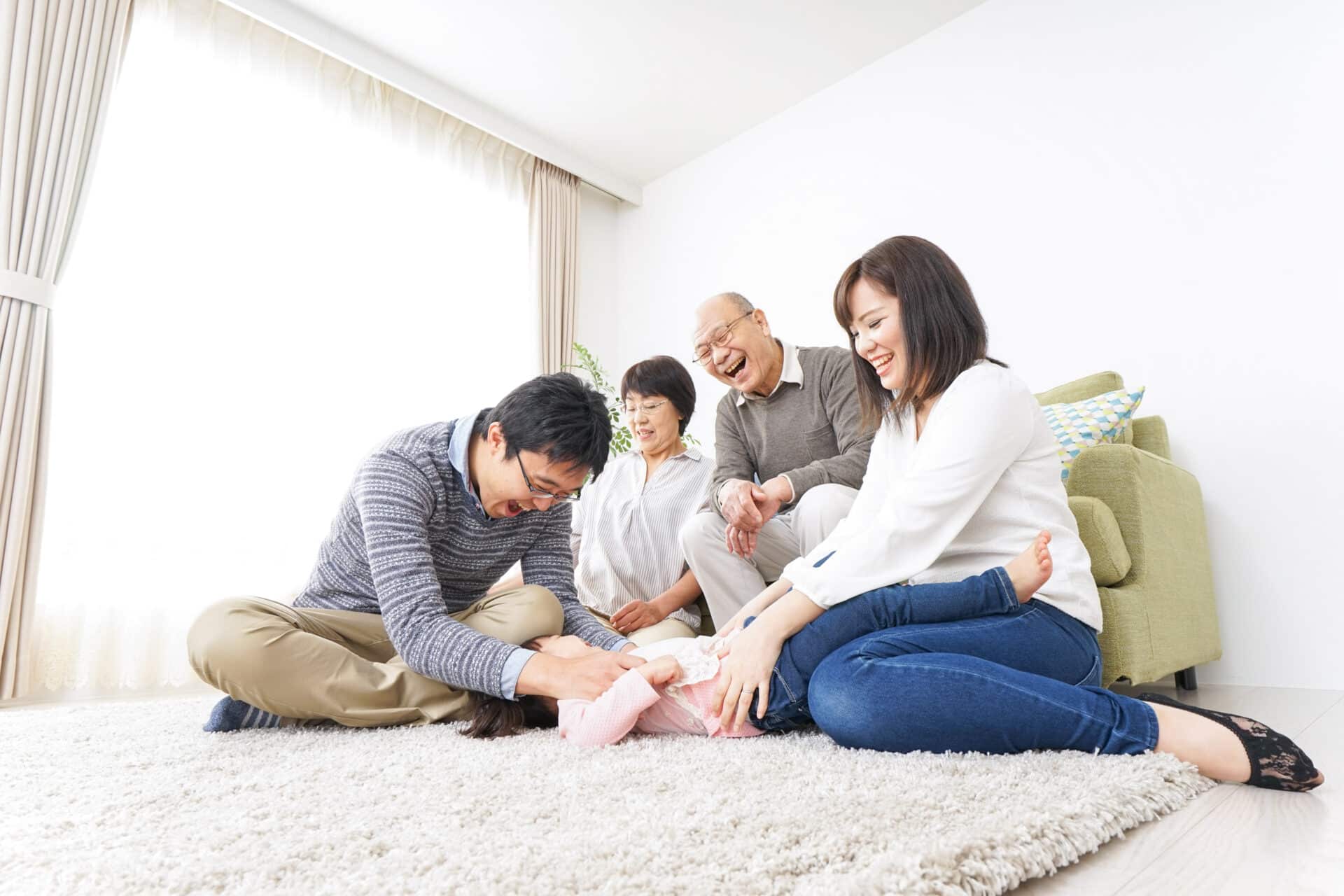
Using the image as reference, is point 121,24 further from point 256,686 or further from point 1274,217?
point 1274,217

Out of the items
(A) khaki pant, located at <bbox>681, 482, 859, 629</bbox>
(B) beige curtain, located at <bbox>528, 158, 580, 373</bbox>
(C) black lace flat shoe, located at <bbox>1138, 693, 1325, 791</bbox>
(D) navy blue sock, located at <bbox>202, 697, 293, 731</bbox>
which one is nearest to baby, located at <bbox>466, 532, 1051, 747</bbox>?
(C) black lace flat shoe, located at <bbox>1138, 693, 1325, 791</bbox>

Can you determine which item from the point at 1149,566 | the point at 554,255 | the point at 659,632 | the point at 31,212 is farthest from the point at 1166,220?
the point at 31,212

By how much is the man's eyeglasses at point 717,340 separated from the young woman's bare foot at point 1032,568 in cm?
126

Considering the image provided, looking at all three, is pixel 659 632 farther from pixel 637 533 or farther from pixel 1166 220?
pixel 1166 220

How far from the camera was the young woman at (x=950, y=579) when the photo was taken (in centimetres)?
104

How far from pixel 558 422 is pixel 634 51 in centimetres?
271

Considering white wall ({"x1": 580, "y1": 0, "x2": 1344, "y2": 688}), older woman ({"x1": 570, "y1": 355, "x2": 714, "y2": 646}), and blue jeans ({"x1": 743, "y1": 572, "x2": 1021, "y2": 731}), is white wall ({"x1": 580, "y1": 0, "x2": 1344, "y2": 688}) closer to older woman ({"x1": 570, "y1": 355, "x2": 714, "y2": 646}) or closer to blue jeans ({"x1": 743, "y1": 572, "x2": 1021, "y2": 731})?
older woman ({"x1": 570, "y1": 355, "x2": 714, "y2": 646})

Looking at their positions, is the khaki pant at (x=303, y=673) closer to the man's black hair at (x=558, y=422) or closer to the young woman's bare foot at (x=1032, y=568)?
the man's black hair at (x=558, y=422)

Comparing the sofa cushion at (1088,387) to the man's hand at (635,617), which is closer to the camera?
the man's hand at (635,617)

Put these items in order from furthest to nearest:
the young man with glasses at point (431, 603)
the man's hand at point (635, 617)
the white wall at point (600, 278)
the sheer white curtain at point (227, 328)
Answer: the white wall at point (600, 278)
the sheer white curtain at point (227, 328)
the man's hand at point (635, 617)
the young man with glasses at point (431, 603)

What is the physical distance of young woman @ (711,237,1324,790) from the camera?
3.41ft

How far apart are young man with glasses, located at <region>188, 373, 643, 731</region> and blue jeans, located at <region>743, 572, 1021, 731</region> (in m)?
0.27

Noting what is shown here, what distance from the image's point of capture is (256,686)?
1.35 metres

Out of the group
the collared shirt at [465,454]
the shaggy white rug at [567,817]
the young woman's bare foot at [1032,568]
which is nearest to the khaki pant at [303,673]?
the shaggy white rug at [567,817]
